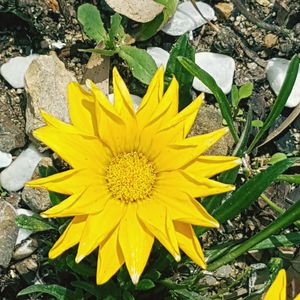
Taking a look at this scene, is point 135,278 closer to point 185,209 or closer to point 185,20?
point 185,209

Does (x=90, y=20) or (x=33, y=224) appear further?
(x=90, y=20)

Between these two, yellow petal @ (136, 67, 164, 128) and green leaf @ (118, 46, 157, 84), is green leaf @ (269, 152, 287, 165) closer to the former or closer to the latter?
green leaf @ (118, 46, 157, 84)

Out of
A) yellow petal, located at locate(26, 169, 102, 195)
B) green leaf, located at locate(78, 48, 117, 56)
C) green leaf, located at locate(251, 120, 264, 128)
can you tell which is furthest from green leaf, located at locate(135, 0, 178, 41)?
yellow petal, located at locate(26, 169, 102, 195)

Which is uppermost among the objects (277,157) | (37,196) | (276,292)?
(276,292)

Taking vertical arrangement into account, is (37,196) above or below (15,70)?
below

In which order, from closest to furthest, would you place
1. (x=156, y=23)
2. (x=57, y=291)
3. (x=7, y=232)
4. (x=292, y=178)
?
1. (x=57, y=291)
2. (x=292, y=178)
3. (x=7, y=232)
4. (x=156, y=23)

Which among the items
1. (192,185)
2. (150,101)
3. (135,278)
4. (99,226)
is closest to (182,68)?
(150,101)

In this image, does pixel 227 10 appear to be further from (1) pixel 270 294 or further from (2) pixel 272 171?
(1) pixel 270 294

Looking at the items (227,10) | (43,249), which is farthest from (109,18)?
(43,249)
